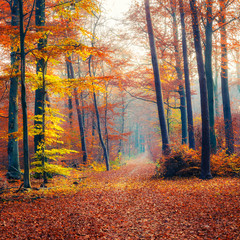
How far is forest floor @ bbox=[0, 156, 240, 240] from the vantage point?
4141mm

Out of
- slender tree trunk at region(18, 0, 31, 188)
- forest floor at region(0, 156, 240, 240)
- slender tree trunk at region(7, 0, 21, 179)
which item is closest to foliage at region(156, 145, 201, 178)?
forest floor at region(0, 156, 240, 240)

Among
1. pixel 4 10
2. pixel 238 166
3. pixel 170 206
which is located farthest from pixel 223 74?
pixel 4 10

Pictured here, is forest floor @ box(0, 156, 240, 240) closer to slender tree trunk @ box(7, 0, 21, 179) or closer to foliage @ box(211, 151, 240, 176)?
foliage @ box(211, 151, 240, 176)

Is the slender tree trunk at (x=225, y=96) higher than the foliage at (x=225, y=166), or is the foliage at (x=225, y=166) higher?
the slender tree trunk at (x=225, y=96)

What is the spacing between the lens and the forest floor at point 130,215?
4.14 m

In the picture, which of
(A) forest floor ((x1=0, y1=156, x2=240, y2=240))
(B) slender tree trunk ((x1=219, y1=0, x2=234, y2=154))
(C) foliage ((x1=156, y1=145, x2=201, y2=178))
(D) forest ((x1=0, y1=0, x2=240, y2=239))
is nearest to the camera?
(A) forest floor ((x1=0, y1=156, x2=240, y2=240))

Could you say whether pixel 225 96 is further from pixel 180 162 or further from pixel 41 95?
pixel 41 95

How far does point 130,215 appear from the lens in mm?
5250

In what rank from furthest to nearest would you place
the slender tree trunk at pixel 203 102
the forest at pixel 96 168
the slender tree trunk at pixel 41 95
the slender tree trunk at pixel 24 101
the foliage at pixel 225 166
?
the foliage at pixel 225 166
the slender tree trunk at pixel 203 102
the slender tree trunk at pixel 41 95
the slender tree trunk at pixel 24 101
the forest at pixel 96 168

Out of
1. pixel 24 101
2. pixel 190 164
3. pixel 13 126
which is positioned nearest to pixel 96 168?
pixel 13 126

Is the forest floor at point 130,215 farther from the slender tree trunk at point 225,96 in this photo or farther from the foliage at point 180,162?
the slender tree trunk at point 225,96

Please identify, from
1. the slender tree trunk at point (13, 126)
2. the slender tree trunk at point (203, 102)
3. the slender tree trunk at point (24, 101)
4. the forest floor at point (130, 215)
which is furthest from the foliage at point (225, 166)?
the slender tree trunk at point (13, 126)

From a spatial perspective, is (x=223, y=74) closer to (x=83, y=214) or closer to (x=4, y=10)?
(x=83, y=214)

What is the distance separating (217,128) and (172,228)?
923 centimetres
